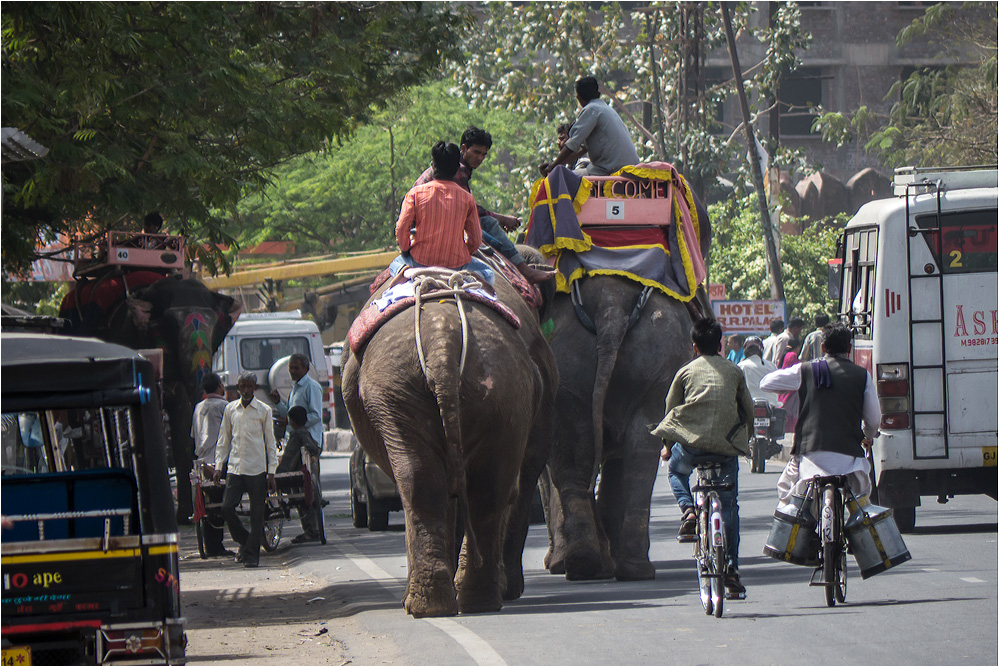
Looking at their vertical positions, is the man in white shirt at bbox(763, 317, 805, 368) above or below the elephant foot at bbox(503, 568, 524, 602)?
above

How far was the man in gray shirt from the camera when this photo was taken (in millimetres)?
12523

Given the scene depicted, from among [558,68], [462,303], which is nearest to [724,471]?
[462,303]

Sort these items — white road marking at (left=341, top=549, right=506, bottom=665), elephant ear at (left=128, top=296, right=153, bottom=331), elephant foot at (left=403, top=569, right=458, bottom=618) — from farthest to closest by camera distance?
elephant ear at (left=128, top=296, right=153, bottom=331) < elephant foot at (left=403, top=569, right=458, bottom=618) < white road marking at (left=341, top=549, right=506, bottom=665)

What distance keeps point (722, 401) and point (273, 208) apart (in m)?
32.8

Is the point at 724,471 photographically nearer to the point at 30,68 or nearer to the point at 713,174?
the point at 30,68

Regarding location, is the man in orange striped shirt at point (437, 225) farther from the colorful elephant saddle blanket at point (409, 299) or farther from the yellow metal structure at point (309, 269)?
the yellow metal structure at point (309, 269)

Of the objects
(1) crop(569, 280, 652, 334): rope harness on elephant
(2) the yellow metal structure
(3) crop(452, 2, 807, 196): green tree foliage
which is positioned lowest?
(1) crop(569, 280, 652, 334): rope harness on elephant

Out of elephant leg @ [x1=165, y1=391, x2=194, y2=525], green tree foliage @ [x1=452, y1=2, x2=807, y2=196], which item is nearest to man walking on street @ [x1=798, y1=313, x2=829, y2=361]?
elephant leg @ [x1=165, y1=391, x2=194, y2=525]

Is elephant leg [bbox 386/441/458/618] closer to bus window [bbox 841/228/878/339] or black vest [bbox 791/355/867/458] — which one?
black vest [bbox 791/355/867/458]

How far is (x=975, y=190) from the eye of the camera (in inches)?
547

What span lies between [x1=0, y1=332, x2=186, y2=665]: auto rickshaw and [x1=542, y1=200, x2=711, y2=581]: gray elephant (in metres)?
4.64

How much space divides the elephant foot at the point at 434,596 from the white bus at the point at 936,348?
543 cm

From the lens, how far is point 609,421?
11906 millimetres

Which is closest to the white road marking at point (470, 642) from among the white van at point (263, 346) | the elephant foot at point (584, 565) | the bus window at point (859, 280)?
the elephant foot at point (584, 565)
